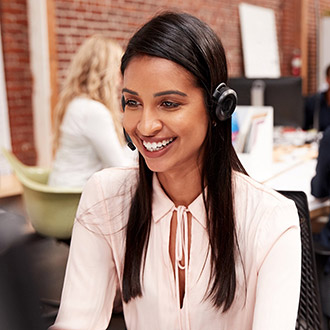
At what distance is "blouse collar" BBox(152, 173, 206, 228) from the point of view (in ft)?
3.86

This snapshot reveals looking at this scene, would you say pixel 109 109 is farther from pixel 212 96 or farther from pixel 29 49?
pixel 212 96

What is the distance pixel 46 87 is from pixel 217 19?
9.59 feet

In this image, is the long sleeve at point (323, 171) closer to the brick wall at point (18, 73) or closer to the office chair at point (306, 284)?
the office chair at point (306, 284)

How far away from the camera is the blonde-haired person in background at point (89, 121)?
2.62m

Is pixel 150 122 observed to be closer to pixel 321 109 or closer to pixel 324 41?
pixel 321 109

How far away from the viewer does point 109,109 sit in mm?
2752

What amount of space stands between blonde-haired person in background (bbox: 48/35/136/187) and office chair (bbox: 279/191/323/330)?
136 centimetres

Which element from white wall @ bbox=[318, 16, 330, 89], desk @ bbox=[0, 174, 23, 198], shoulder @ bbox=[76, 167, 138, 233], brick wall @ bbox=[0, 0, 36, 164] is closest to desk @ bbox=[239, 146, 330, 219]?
shoulder @ bbox=[76, 167, 138, 233]

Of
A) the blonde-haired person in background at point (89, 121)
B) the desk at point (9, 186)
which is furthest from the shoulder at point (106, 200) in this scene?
the desk at point (9, 186)

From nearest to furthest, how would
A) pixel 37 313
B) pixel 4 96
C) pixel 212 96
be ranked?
pixel 37 313, pixel 212 96, pixel 4 96

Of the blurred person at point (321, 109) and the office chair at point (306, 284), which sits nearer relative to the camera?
the office chair at point (306, 284)

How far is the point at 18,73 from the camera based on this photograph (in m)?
3.82

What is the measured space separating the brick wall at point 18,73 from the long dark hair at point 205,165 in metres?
2.86

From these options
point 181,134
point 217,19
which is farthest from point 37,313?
point 217,19
